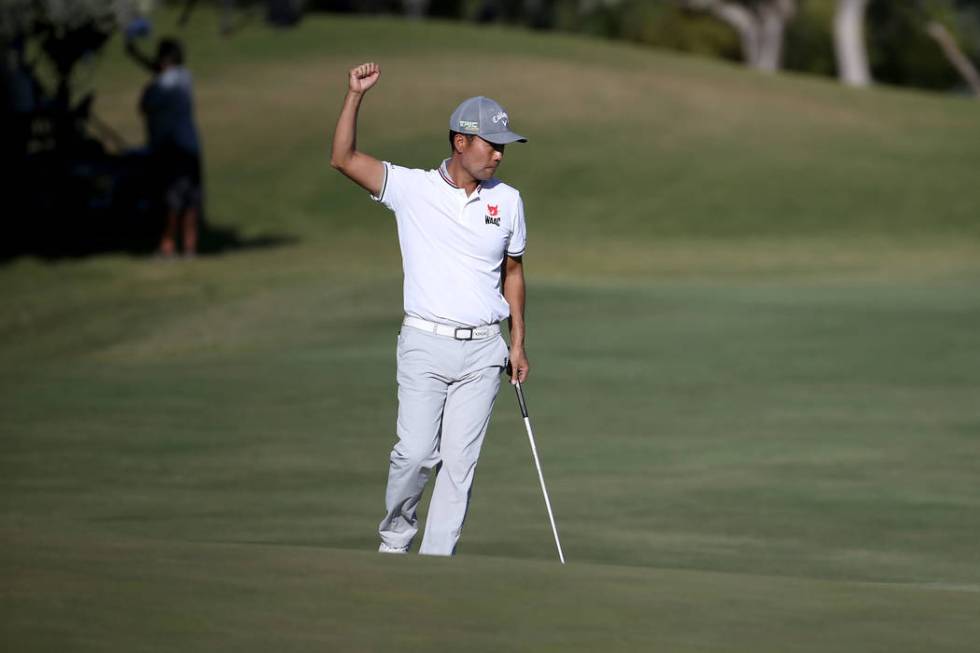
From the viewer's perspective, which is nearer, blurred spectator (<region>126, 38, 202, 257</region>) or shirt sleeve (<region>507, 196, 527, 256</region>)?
shirt sleeve (<region>507, 196, 527, 256</region>)

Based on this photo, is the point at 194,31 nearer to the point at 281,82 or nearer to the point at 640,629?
the point at 281,82

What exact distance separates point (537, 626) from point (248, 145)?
3934 cm

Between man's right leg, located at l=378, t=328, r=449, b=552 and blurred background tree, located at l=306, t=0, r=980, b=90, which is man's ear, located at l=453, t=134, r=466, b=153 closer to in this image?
man's right leg, located at l=378, t=328, r=449, b=552

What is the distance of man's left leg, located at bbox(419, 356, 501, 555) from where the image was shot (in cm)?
825

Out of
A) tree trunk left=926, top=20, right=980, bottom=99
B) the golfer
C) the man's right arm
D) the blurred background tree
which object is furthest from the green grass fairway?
the blurred background tree

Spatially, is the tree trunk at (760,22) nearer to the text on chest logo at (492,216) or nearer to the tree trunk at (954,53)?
the tree trunk at (954,53)

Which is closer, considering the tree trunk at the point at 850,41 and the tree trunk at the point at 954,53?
the tree trunk at the point at 850,41

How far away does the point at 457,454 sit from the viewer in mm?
8250

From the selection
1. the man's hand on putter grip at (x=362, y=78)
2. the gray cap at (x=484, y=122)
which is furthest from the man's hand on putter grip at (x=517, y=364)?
the man's hand on putter grip at (x=362, y=78)

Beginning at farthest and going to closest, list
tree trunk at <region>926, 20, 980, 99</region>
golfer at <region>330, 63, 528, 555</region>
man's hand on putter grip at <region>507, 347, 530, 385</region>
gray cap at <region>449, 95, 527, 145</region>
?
tree trunk at <region>926, 20, 980, 99</region>, man's hand on putter grip at <region>507, 347, 530, 385</region>, golfer at <region>330, 63, 528, 555</region>, gray cap at <region>449, 95, 527, 145</region>

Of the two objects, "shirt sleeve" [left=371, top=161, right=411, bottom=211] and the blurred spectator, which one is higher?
"shirt sleeve" [left=371, top=161, right=411, bottom=211]

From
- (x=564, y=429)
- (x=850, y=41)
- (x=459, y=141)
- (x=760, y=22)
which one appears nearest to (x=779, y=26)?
(x=760, y=22)

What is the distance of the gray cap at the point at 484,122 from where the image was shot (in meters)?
8.03

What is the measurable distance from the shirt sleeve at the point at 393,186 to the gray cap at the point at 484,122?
12.2 inches
